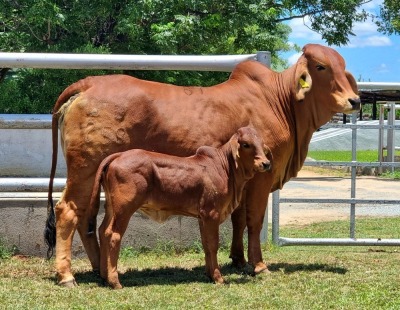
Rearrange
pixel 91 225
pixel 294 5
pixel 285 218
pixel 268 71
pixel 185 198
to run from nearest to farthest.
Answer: pixel 185 198 < pixel 91 225 < pixel 268 71 < pixel 285 218 < pixel 294 5

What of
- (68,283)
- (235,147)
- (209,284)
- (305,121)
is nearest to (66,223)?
(68,283)

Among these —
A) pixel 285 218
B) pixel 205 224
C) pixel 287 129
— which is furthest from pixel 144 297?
pixel 285 218

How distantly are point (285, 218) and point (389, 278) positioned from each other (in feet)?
22.9

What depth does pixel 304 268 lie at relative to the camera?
7488 millimetres

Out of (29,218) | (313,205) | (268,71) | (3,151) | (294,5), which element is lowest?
(313,205)

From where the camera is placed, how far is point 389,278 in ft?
22.6

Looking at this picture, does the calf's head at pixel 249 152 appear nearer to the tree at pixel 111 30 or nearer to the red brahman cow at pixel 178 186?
the red brahman cow at pixel 178 186

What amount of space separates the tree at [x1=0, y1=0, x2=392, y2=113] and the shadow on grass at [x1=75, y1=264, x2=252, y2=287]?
28.6ft

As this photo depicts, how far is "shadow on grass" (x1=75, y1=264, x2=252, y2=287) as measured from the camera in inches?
266

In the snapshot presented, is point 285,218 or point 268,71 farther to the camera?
point 285,218

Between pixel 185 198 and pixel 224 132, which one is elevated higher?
pixel 224 132

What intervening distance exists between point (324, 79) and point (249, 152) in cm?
122

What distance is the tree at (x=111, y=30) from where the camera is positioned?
51.6 ft

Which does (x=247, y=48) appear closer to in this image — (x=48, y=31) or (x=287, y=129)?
(x=48, y=31)
